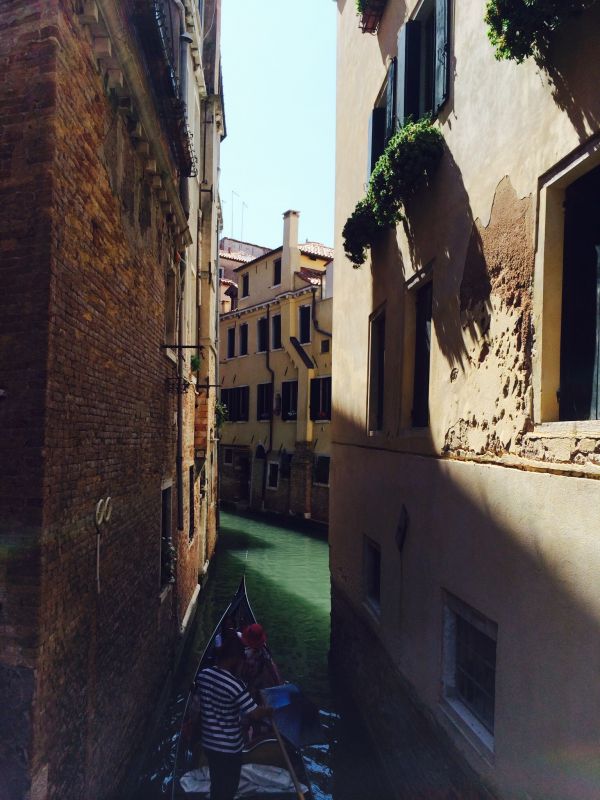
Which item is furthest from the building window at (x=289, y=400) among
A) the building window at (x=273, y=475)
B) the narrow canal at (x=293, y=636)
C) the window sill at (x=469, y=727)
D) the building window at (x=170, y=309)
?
the window sill at (x=469, y=727)

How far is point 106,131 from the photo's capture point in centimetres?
454

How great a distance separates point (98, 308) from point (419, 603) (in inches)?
119

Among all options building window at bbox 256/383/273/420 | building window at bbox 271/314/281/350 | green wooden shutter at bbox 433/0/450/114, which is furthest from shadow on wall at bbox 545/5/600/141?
building window at bbox 256/383/273/420

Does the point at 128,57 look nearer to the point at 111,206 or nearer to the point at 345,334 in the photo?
the point at 111,206

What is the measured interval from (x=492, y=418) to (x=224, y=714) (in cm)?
278

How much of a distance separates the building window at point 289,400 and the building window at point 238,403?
298cm

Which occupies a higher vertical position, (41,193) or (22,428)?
(41,193)

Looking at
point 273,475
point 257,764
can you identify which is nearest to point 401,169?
point 257,764

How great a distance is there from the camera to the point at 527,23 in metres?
3.09

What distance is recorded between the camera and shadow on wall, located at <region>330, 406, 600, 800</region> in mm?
2754

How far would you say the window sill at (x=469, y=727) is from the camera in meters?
3.68

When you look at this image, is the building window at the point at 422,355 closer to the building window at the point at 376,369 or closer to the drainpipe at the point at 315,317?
the building window at the point at 376,369

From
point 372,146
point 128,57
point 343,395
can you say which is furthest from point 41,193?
point 343,395

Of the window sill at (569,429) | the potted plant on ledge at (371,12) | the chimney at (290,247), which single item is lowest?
the window sill at (569,429)
